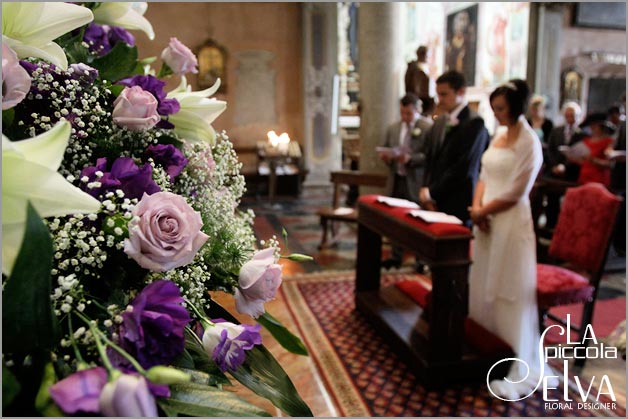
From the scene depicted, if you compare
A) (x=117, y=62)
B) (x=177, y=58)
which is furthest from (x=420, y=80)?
(x=117, y=62)

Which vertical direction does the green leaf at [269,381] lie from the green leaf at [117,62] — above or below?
below

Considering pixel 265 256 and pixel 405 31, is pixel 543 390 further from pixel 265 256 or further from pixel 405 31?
pixel 405 31

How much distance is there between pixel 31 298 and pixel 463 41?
1466 centimetres

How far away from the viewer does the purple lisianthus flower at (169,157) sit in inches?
35.3

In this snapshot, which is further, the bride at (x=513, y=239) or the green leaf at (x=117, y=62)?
the bride at (x=513, y=239)

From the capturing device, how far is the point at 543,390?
310cm

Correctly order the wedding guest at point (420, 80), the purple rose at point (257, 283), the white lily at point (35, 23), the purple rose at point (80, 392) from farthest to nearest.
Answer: the wedding guest at point (420, 80) < the purple rose at point (257, 283) < the white lily at point (35, 23) < the purple rose at point (80, 392)

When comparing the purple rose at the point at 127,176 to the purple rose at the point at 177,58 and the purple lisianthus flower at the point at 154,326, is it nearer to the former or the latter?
the purple lisianthus flower at the point at 154,326

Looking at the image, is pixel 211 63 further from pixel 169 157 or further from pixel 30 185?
pixel 30 185

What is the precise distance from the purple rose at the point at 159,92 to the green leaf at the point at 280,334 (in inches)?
14.6

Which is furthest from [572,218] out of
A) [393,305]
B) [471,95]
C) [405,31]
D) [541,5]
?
[405,31]

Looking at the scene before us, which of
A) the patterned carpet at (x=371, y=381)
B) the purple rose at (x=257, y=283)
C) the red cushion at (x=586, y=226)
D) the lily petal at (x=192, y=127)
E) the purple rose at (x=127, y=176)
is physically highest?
the lily petal at (x=192, y=127)

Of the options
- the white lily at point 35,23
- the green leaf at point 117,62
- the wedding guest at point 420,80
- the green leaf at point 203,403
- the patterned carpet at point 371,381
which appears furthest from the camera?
the wedding guest at point 420,80

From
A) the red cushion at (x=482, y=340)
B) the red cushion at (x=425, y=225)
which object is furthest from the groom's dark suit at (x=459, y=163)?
the red cushion at (x=482, y=340)
